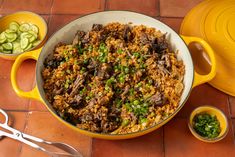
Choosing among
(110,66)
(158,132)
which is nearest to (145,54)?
(110,66)

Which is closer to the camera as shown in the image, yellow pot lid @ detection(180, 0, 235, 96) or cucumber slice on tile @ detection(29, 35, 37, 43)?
yellow pot lid @ detection(180, 0, 235, 96)

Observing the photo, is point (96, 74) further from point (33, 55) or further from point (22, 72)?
point (22, 72)

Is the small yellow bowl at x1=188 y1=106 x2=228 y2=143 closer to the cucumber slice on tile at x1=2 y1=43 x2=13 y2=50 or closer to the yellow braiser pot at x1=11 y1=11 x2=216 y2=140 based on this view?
the yellow braiser pot at x1=11 y1=11 x2=216 y2=140

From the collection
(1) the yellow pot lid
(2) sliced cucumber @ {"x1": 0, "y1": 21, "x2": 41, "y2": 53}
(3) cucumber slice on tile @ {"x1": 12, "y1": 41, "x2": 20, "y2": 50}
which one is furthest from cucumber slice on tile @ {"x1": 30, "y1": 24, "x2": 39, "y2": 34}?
(1) the yellow pot lid

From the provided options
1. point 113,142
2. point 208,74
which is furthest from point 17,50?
point 208,74

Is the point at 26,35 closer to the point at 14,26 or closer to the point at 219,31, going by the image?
the point at 14,26

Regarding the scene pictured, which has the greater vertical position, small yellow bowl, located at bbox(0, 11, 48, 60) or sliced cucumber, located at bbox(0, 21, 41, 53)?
small yellow bowl, located at bbox(0, 11, 48, 60)
